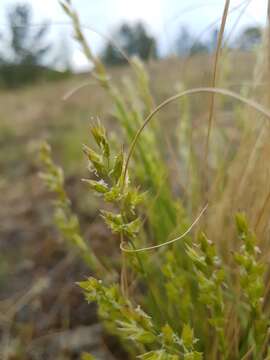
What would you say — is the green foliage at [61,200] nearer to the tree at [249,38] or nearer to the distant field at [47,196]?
the distant field at [47,196]

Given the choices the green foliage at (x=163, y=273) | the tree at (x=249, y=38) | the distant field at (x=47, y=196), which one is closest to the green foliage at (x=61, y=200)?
the green foliage at (x=163, y=273)

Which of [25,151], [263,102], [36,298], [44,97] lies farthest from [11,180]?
[44,97]

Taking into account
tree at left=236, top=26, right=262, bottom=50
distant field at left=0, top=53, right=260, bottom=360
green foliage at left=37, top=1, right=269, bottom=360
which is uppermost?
tree at left=236, top=26, right=262, bottom=50

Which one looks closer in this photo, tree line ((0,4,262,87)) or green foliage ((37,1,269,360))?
green foliage ((37,1,269,360))

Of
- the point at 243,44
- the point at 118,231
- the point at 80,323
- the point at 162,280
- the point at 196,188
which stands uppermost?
the point at 243,44

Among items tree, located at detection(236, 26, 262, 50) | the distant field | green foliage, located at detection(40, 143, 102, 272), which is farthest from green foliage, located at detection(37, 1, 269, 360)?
tree, located at detection(236, 26, 262, 50)

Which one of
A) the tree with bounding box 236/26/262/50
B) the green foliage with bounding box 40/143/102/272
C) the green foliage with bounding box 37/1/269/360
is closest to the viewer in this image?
the green foliage with bounding box 37/1/269/360

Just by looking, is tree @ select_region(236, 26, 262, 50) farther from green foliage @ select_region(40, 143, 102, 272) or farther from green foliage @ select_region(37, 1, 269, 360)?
green foliage @ select_region(40, 143, 102, 272)

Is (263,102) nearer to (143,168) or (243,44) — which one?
(143,168)
